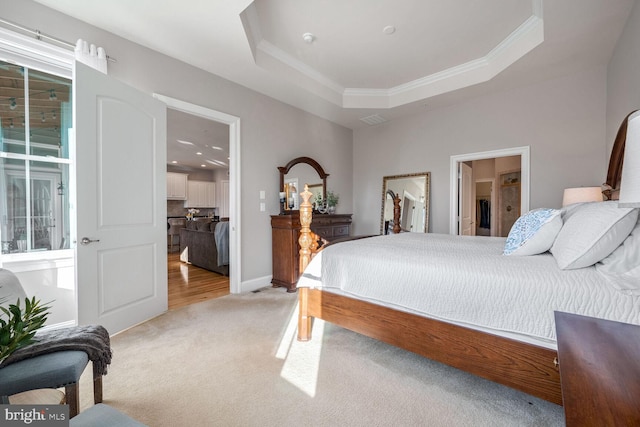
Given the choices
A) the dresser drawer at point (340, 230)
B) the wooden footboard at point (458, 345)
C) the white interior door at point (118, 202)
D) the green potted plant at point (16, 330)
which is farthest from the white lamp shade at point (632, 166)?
the dresser drawer at point (340, 230)

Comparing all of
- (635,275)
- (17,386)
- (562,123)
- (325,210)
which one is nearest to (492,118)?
(562,123)

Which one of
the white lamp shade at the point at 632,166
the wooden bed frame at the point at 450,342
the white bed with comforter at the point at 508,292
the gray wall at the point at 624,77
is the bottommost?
the wooden bed frame at the point at 450,342

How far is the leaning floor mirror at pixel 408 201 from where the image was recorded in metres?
4.57

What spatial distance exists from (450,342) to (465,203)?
350 centimetres

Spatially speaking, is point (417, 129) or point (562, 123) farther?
point (417, 129)

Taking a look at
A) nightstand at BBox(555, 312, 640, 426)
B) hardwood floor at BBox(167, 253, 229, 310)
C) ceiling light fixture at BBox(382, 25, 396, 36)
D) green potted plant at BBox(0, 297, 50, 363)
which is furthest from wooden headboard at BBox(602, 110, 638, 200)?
hardwood floor at BBox(167, 253, 229, 310)

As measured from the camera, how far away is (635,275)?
3.91ft

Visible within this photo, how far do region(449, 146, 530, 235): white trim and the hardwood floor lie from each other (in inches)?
137

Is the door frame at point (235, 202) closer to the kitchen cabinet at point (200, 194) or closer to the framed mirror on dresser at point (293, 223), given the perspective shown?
the framed mirror on dresser at point (293, 223)

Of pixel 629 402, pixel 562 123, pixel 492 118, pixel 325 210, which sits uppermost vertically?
pixel 492 118

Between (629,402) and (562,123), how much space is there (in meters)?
3.99

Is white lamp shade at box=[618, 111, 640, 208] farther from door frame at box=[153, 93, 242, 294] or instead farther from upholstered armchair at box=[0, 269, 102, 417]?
door frame at box=[153, 93, 242, 294]

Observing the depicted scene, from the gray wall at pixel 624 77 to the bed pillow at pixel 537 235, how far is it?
4.45 ft

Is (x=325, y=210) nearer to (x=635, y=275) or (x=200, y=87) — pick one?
(x=200, y=87)
